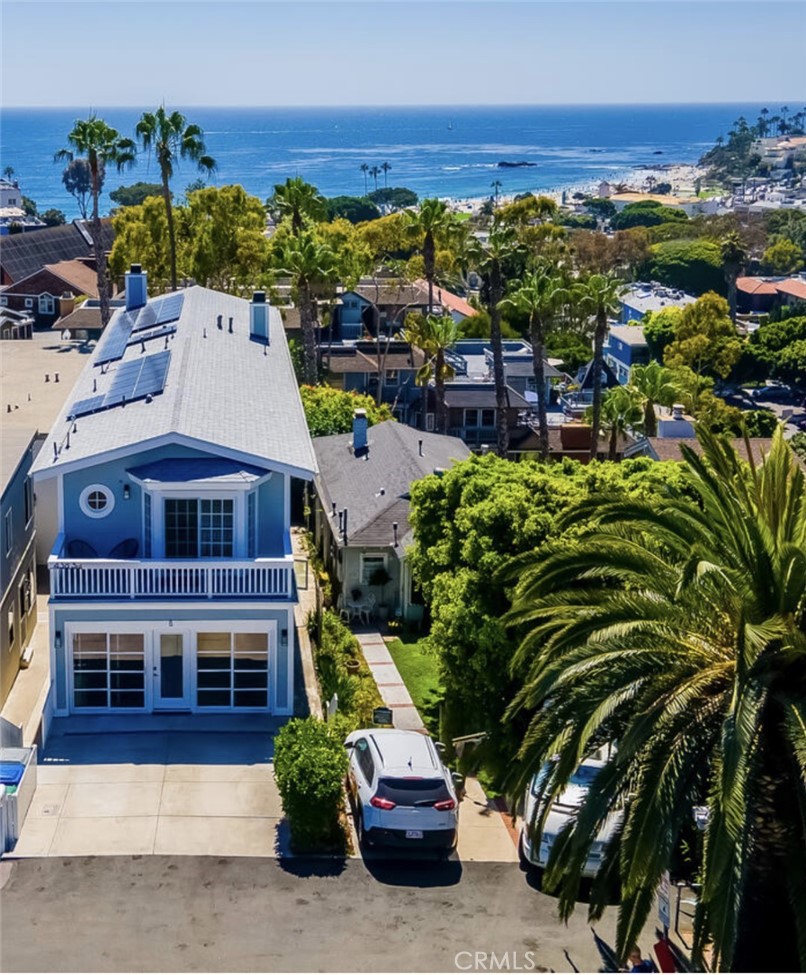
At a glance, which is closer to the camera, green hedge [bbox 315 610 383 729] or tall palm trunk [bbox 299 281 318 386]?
green hedge [bbox 315 610 383 729]

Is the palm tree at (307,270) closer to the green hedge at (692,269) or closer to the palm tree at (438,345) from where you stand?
the palm tree at (438,345)

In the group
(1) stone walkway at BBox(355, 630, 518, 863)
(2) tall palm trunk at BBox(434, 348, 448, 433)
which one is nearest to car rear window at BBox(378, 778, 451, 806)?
(1) stone walkway at BBox(355, 630, 518, 863)

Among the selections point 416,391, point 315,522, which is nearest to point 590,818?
point 315,522

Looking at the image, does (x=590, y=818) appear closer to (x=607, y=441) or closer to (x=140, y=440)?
(x=140, y=440)

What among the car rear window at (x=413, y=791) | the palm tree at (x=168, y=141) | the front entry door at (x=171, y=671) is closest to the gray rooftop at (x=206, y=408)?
the front entry door at (x=171, y=671)

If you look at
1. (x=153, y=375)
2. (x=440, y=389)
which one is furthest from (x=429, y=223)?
(x=153, y=375)

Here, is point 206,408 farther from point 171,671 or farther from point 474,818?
point 474,818

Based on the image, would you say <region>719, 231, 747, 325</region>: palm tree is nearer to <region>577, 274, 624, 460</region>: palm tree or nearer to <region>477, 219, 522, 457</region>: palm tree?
<region>577, 274, 624, 460</region>: palm tree
